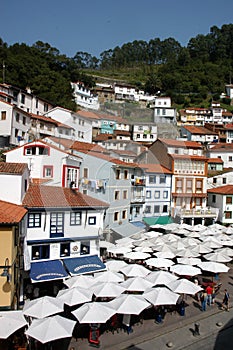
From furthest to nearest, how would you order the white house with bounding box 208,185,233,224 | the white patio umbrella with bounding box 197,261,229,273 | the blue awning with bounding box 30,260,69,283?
the white house with bounding box 208,185,233,224
the white patio umbrella with bounding box 197,261,229,273
the blue awning with bounding box 30,260,69,283

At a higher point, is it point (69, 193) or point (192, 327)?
point (69, 193)

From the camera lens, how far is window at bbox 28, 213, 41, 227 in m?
18.8

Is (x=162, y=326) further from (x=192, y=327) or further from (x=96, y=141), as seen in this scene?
(x=96, y=141)

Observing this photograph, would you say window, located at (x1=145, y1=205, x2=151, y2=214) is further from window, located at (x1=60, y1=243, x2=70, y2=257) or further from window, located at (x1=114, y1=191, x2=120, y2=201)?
window, located at (x1=60, y1=243, x2=70, y2=257)

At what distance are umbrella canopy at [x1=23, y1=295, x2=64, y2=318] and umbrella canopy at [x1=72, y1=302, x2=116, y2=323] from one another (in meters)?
0.82

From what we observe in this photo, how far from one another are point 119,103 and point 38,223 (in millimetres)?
76048

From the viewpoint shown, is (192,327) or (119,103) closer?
(192,327)

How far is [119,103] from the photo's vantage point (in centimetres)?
9150

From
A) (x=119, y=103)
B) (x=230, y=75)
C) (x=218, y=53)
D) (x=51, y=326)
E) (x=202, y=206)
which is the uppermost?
(x=218, y=53)

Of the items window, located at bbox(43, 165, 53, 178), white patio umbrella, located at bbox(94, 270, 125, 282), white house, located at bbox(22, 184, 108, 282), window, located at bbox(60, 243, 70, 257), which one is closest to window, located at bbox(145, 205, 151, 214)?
window, located at bbox(43, 165, 53, 178)

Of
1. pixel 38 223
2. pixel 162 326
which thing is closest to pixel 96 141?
pixel 38 223

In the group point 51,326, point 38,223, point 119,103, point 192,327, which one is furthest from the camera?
point 119,103

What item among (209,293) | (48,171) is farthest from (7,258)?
(48,171)

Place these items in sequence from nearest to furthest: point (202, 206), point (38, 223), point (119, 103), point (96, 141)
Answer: point (38, 223)
point (202, 206)
point (96, 141)
point (119, 103)
